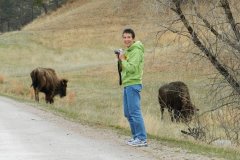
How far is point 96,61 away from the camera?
54.3 meters

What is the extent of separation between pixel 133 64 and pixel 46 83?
15713mm

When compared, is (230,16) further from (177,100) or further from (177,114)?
(177,100)

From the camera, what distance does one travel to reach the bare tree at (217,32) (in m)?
14.1

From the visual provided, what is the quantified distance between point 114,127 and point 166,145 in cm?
293

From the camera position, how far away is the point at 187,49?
51.0 feet

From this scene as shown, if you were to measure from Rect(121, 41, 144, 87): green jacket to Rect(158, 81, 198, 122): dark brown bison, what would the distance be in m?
9.55

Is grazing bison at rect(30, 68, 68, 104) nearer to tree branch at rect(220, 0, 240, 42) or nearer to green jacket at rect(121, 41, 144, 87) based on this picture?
tree branch at rect(220, 0, 240, 42)

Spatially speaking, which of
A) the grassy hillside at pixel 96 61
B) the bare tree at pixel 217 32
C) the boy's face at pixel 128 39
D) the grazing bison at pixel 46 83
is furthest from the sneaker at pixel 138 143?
the grazing bison at pixel 46 83

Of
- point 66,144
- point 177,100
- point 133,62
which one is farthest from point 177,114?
point 133,62

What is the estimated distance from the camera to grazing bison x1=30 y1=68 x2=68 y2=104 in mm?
24984

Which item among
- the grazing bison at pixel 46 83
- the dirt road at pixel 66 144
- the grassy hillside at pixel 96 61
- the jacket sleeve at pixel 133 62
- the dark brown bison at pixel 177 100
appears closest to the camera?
the dirt road at pixel 66 144

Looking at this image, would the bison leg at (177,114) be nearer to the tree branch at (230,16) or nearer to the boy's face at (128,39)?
the tree branch at (230,16)

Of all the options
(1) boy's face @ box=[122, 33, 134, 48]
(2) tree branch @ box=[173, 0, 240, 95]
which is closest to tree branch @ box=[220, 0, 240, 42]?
(2) tree branch @ box=[173, 0, 240, 95]

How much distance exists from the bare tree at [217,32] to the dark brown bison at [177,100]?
506 cm
